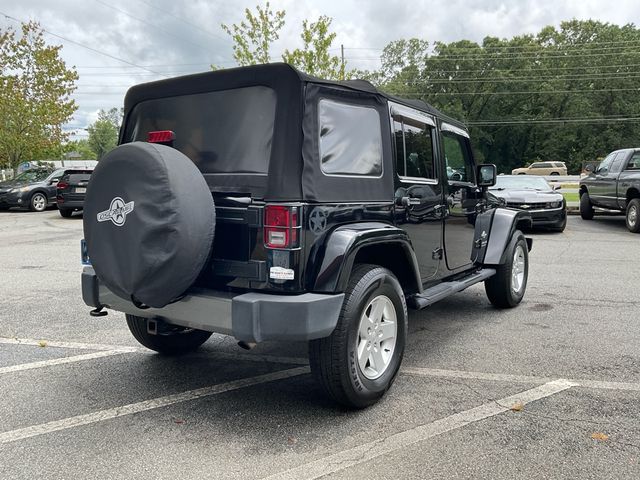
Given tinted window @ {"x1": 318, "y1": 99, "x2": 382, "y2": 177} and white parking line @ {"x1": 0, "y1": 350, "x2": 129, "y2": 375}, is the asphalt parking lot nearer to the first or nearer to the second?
white parking line @ {"x1": 0, "y1": 350, "x2": 129, "y2": 375}

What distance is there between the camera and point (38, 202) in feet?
64.0

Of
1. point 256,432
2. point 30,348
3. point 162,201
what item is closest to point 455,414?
point 256,432

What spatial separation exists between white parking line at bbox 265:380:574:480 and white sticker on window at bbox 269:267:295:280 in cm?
96

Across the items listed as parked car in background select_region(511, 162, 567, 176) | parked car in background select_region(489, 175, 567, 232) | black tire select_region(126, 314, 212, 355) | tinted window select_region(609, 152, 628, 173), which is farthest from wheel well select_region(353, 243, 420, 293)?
parked car in background select_region(511, 162, 567, 176)

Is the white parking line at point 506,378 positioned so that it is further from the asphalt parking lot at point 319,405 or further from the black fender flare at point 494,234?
the black fender flare at point 494,234

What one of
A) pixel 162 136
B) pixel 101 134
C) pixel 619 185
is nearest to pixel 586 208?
pixel 619 185

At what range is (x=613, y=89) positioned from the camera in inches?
2099

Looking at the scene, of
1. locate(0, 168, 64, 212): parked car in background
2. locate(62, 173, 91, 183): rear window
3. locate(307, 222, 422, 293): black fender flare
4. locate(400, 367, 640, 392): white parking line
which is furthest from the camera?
locate(0, 168, 64, 212): parked car in background

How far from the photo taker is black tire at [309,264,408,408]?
10.1 feet

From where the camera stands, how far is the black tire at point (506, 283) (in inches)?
219

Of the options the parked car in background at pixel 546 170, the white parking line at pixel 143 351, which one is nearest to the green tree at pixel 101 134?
the parked car in background at pixel 546 170

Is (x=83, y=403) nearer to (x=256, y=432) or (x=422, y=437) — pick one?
(x=256, y=432)

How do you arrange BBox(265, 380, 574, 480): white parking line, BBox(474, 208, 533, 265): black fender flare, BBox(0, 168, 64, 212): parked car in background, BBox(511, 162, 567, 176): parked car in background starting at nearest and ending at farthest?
1. BBox(265, 380, 574, 480): white parking line
2. BBox(474, 208, 533, 265): black fender flare
3. BBox(0, 168, 64, 212): parked car in background
4. BBox(511, 162, 567, 176): parked car in background

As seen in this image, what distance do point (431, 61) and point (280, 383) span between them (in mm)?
60591
